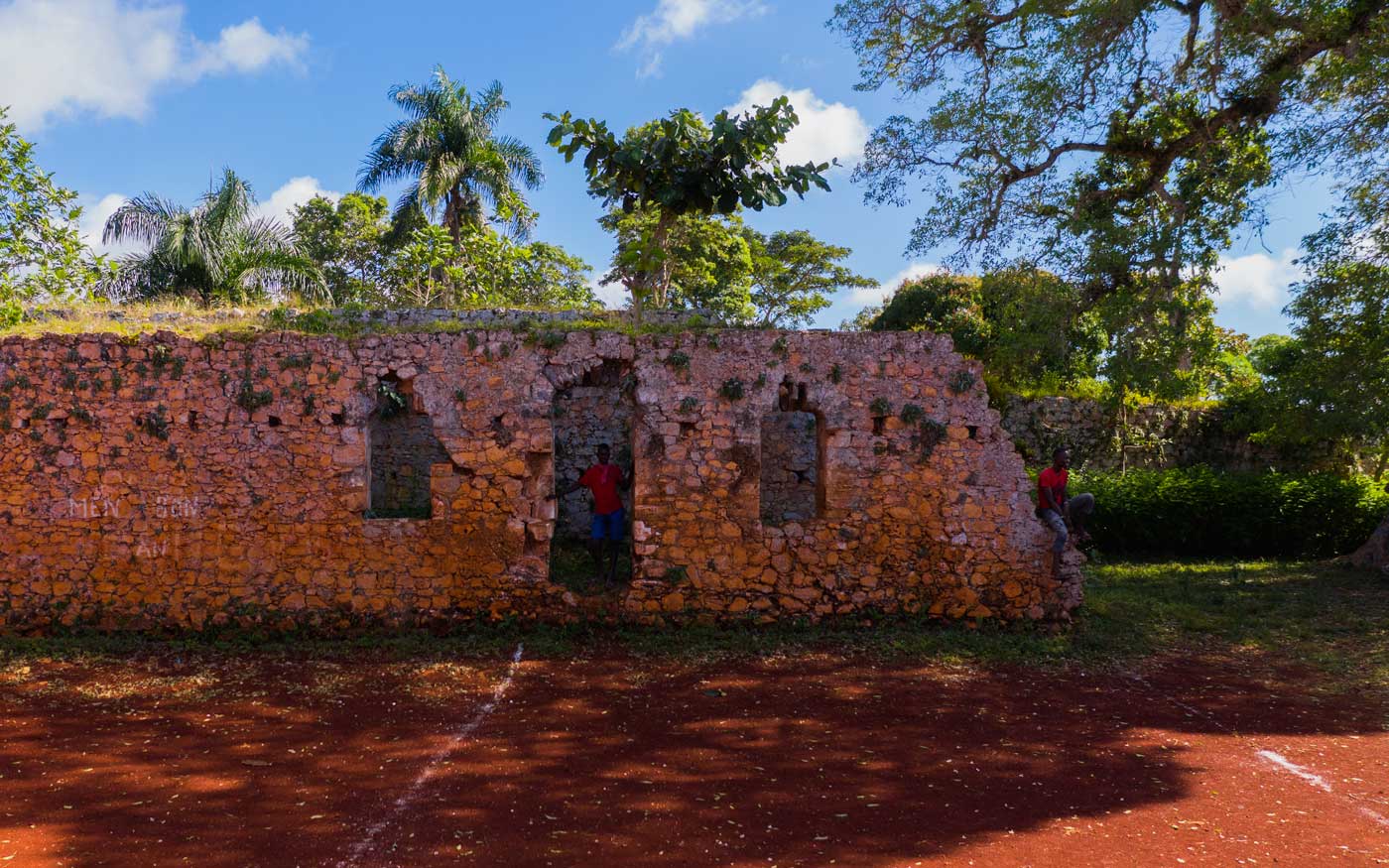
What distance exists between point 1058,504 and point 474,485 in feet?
19.9

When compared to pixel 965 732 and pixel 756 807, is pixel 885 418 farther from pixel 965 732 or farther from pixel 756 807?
pixel 756 807

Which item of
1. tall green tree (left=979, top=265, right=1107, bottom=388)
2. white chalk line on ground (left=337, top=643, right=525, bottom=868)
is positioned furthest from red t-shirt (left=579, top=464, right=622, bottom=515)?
tall green tree (left=979, top=265, right=1107, bottom=388)

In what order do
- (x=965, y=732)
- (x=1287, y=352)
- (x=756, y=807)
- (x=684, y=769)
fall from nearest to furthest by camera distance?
(x=756, y=807) < (x=684, y=769) < (x=965, y=732) < (x=1287, y=352)

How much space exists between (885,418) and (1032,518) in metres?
1.84

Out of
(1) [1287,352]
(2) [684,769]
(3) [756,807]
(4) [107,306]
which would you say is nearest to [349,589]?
(2) [684,769]

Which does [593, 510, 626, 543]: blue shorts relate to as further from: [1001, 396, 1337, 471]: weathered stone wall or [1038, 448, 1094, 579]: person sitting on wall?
[1001, 396, 1337, 471]: weathered stone wall

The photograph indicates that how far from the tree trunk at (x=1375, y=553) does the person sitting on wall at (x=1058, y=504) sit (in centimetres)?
589

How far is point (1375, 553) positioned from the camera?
40.6ft

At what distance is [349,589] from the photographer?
332 inches

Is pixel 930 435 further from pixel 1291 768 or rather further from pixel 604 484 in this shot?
pixel 1291 768

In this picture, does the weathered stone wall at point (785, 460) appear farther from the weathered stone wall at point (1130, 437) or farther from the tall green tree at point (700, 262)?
the tall green tree at point (700, 262)

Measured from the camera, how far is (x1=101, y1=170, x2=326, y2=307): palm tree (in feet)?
69.6

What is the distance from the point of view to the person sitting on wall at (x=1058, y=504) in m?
8.84

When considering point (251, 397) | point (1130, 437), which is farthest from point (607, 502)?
point (1130, 437)
